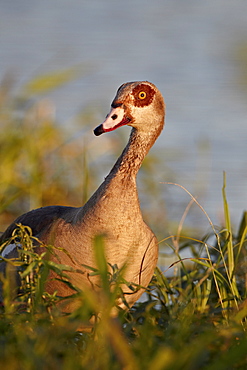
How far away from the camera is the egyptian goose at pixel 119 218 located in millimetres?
3932

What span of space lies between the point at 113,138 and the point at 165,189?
0.81 meters

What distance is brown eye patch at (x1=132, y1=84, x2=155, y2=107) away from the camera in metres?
4.53

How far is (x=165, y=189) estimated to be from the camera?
784 centimetres

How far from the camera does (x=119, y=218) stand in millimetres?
4062

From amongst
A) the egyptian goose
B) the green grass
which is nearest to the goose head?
the egyptian goose

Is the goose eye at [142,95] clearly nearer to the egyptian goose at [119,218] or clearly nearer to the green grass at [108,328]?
the egyptian goose at [119,218]

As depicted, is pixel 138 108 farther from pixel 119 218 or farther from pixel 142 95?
pixel 119 218

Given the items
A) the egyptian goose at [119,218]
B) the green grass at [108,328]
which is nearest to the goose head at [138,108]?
the egyptian goose at [119,218]

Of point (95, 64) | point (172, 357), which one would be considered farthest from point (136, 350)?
point (95, 64)

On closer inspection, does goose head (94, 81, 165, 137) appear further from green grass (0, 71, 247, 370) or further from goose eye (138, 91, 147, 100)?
green grass (0, 71, 247, 370)

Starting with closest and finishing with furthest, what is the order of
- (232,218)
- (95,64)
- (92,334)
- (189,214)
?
1. (92,334)
2. (232,218)
3. (189,214)
4. (95,64)

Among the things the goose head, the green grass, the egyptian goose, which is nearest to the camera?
the green grass

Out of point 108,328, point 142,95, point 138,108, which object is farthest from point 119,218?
point 108,328

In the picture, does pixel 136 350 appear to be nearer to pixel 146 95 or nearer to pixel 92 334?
pixel 92 334
